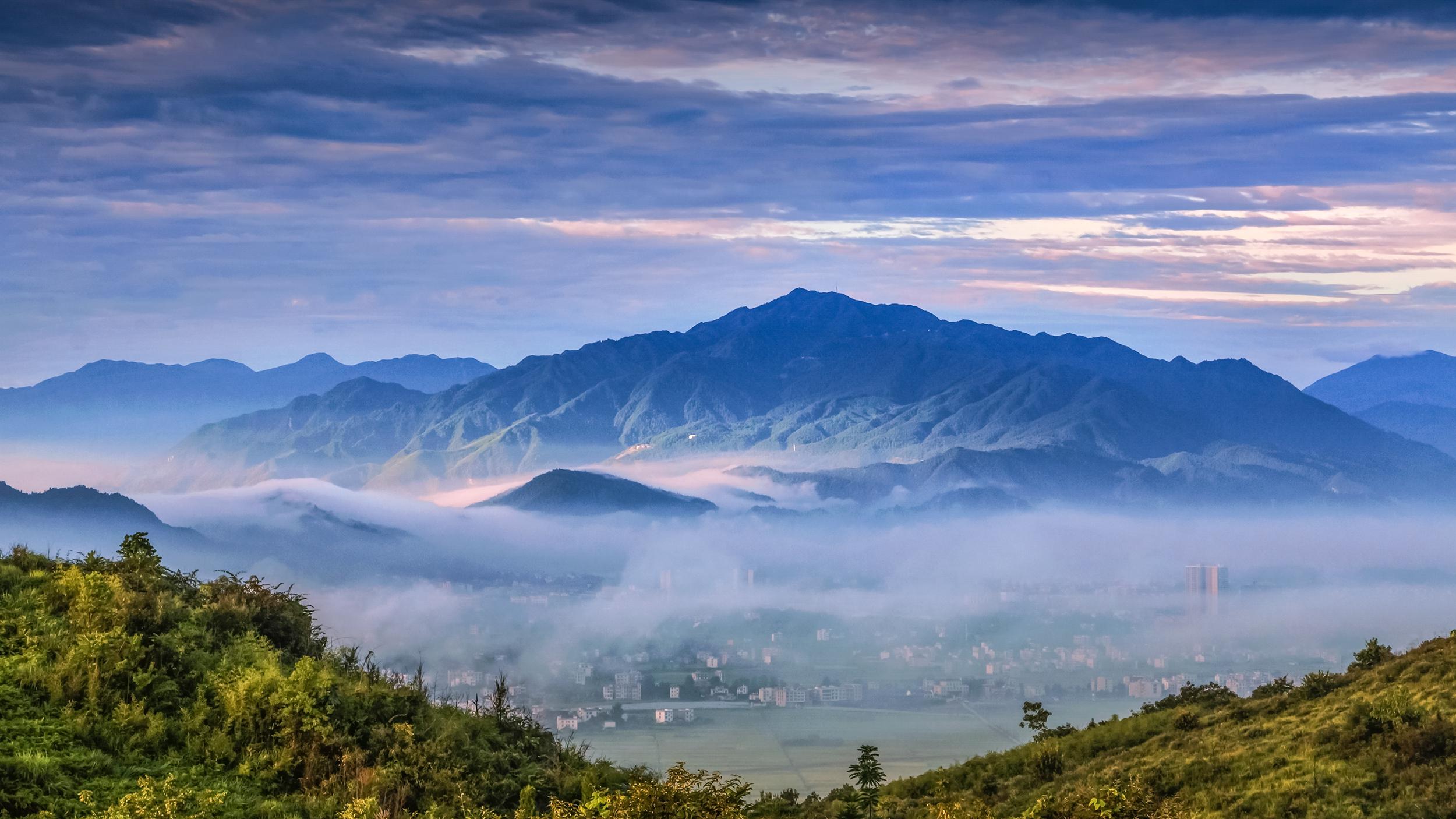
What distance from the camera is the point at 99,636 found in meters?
18.1

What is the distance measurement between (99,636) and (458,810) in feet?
19.9

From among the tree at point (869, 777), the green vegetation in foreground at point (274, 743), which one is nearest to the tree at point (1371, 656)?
the green vegetation in foreground at point (274, 743)

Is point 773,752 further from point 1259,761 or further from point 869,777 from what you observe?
point 1259,761

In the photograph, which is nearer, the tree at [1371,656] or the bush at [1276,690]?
the tree at [1371,656]

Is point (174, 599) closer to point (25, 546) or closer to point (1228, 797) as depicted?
point (25, 546)

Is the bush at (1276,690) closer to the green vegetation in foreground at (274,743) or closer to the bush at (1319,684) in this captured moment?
the bush at (1319,684)

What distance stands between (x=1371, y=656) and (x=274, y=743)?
35.1 meters

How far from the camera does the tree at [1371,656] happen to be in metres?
38.7

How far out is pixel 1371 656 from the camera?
39219 millimetres

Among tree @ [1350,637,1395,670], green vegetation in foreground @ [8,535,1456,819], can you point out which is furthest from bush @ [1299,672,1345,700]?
green vegetation in foreground @ [8,535,1456,819]

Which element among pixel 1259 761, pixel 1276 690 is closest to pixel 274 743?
pixel 1259 761

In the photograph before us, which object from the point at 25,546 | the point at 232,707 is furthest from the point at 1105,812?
the point at 25,546

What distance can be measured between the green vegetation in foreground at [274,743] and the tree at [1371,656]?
39.4ft

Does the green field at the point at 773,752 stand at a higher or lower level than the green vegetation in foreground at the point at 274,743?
lower
